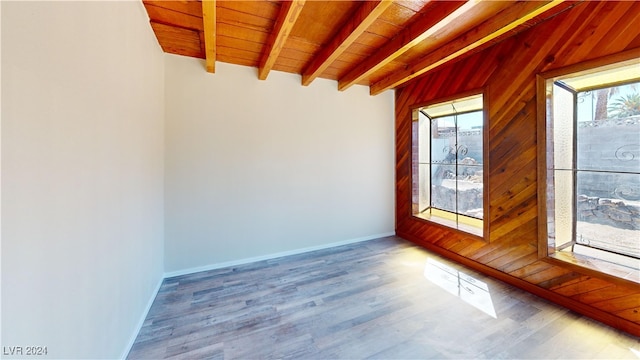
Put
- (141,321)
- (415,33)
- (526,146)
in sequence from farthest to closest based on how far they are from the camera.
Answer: (526,146)
(415,33)
(141,321)

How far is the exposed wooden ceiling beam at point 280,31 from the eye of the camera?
174 centimetres

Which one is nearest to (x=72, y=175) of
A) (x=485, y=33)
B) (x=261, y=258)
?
(x=261, y=258)

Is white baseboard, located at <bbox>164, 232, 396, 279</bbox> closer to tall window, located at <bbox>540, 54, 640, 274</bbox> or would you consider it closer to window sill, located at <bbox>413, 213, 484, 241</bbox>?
window sill, located at <bbox>413, 213, 484, 241</bbox>

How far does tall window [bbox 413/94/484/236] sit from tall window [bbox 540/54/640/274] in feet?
2.23

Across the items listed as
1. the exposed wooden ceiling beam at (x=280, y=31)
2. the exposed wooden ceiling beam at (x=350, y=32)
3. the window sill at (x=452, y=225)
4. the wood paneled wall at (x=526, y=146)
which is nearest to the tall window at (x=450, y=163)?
the window sill at (x=452, y=225)

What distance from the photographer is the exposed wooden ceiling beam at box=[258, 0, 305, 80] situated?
1.74 m

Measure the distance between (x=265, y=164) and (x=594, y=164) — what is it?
3.34 metres

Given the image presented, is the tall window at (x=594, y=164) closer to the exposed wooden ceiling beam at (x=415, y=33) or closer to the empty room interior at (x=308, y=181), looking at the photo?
the empty room interior at (x=308, y=181)

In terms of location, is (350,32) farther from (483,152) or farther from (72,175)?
(72,175)

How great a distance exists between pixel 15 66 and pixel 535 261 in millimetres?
3619

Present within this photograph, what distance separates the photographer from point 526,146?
92.0 inches

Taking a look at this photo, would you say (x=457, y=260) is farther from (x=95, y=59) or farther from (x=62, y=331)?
(x=95, y=59)

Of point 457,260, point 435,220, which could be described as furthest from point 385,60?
point 457,260

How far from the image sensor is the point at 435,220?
11.5ft
